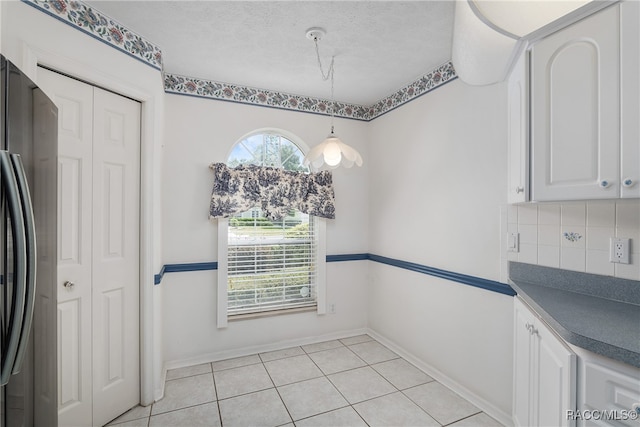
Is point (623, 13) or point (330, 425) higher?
point (623, 13)

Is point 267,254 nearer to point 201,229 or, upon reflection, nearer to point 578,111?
point 201,229

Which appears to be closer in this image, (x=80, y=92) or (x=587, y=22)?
(x=587, y=22)

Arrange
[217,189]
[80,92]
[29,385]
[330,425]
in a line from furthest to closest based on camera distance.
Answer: [217,189]
[330,425]
[80,92]
[29,385]

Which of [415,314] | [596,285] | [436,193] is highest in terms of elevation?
[436,193]

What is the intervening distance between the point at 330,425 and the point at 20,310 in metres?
1.81

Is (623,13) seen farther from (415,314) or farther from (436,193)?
(415,314)

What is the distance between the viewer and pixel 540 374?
149 cm

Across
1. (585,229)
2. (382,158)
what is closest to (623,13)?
(585,229)

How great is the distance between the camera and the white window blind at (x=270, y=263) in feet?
10.2

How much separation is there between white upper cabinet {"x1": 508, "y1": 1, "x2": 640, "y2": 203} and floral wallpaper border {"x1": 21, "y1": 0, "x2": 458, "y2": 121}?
1.08m

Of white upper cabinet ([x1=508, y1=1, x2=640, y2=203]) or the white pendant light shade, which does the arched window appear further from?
white upper cabinet ([x1=508, y1=1, x2=640, y2=203])

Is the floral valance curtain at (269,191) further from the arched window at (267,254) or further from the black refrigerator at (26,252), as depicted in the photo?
the black refrigerator at (26,252)

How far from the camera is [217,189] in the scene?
289 centimetres

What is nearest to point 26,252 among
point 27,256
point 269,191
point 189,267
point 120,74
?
point 27,256
